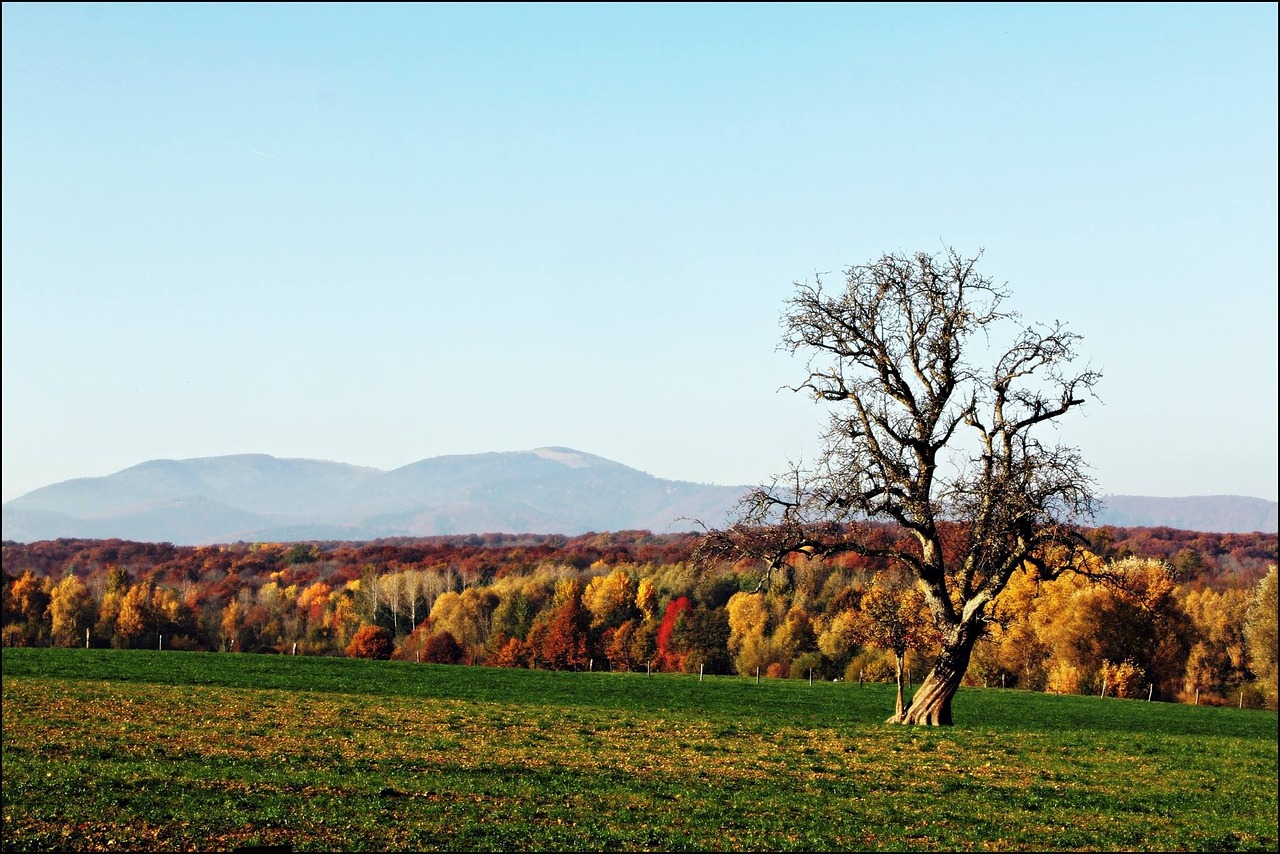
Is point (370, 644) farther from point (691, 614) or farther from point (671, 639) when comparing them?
point (691, 614)

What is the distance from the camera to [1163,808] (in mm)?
22859

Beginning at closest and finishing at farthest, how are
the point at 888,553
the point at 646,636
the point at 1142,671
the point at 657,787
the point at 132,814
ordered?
the point at 132,814, the point at 657,787, the point at 888,553, the point at 1142,671, the point at 646,636

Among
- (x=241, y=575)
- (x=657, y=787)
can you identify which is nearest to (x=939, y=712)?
(x=657, y=787)

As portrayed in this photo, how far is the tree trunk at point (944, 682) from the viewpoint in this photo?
3522 centimetres

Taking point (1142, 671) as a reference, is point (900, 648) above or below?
above

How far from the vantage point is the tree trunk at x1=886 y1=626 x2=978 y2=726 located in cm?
3522

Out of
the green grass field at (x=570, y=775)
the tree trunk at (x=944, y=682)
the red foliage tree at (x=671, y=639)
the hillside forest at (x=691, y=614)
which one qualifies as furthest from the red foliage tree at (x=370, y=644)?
the tree trunk at (x=944, y=682)

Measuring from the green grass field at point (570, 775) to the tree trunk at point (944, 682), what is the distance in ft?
4.39

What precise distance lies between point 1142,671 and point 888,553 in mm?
46649

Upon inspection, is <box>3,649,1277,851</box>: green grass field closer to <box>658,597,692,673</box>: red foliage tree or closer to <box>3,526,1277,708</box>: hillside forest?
<box>3,526,1277,708</box>: hillside forest

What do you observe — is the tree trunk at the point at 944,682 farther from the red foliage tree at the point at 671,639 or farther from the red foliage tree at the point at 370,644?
the red foliage tree at the point at 370,644

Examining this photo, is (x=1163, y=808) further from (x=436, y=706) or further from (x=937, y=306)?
(x=436, y=706)

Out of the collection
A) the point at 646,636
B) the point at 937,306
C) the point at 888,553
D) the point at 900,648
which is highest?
the point at 937,306

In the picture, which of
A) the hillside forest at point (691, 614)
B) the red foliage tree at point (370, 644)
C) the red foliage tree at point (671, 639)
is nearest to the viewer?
the hillside forest at point (691, 614)
